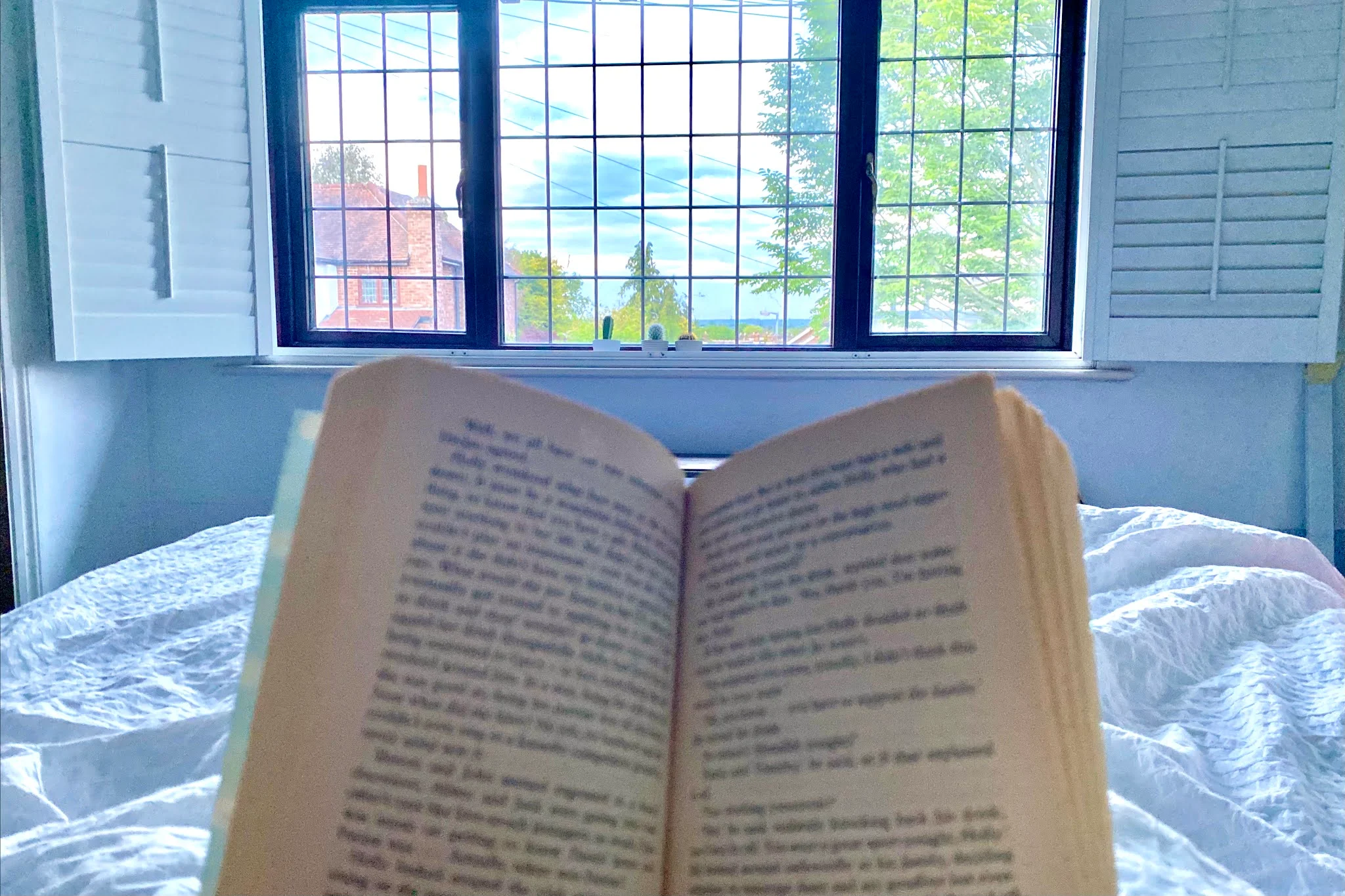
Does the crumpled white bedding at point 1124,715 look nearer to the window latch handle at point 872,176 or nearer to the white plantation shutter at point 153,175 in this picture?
the white plantation shutter at point 153,175

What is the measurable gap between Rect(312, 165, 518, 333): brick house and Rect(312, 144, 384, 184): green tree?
0.05ft

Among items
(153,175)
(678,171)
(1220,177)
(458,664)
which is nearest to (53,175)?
(153,175)

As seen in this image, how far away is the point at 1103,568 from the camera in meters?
0.92

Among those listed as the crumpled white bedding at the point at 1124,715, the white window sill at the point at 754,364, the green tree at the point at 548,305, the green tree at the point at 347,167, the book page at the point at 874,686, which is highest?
the green tree at the point at 347,167

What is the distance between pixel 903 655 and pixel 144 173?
81.7 inches

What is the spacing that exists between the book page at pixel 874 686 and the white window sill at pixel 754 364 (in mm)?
1711

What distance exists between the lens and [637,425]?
1.89 m

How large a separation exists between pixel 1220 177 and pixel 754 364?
1.08 meters

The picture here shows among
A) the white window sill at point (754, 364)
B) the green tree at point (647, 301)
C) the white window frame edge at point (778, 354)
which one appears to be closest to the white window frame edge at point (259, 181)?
the white window frame edge at point (778, 354)

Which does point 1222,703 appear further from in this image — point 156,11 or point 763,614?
point 156,11

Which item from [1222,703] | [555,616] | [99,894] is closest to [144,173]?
[99,894]

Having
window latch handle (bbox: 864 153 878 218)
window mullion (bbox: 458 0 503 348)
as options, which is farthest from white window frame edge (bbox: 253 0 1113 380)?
window latch handle (bbox: 864 153 878 218)

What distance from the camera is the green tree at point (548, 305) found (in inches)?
89.9

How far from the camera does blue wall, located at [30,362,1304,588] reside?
6.19ft
